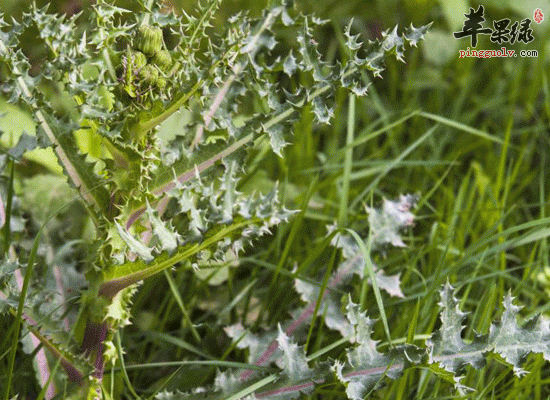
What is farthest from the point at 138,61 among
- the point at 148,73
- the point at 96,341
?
the point at 96,341

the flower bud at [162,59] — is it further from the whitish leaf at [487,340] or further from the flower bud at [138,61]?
the whitish leaf at [487,340]

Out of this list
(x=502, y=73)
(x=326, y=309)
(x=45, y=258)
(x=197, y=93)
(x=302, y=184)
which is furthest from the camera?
(x=502, y=73)

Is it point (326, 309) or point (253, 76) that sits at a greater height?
point (253, 76)

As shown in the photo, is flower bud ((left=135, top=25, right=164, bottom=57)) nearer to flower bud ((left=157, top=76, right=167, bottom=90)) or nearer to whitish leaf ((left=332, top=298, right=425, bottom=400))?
flower bud ((left=157, top=76, right=167, bottom=90))

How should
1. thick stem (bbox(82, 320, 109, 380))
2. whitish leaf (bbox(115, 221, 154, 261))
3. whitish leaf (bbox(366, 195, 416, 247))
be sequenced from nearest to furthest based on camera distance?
1. whitish leaf (bbox(115, 221, 154, 261))
2. thick stem (bbox(82, 320, 109, 380))
3. whitish leaf (bbox(366, 195, 416, 247))

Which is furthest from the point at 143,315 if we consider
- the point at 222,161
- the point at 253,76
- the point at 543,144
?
the point at 543,144

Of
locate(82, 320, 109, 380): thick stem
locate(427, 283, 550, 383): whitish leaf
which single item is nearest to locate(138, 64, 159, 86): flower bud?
locate(82, 320, 109, 380): thick stem

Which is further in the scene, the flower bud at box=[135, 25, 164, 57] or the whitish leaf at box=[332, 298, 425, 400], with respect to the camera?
the whitish leaf at box=[332, 298, 425, 400]

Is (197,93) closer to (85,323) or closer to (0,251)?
(85,323)
